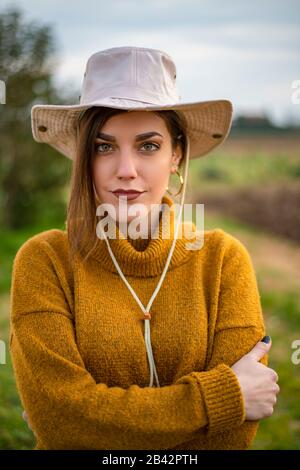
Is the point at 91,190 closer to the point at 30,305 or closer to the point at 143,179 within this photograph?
the point at 143,179

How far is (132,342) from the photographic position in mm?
1899

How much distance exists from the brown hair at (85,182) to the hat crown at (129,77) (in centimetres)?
6

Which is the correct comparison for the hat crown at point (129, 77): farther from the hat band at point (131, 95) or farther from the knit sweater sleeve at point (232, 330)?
the knit sweater sleeve at point (232, 330)

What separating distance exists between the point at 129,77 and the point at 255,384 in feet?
3.96

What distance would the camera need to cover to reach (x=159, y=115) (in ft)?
6.53

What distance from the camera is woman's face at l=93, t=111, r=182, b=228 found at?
1912 mm

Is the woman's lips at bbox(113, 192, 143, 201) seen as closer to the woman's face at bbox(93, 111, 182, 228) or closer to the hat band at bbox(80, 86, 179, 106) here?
the woman's face at bbox(93, 111, 182, 228)

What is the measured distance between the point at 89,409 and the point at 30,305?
43cm

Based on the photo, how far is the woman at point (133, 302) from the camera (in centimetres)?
172

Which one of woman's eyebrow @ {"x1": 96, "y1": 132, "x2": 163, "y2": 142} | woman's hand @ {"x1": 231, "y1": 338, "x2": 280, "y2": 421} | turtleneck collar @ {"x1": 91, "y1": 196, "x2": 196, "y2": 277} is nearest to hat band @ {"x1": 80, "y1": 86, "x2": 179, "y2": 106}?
woman's eyebrow @ {"x1": 96, "y1": 132, "x2": 163, "y2": 142}

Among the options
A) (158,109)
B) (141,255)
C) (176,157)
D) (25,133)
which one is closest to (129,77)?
(158,109)

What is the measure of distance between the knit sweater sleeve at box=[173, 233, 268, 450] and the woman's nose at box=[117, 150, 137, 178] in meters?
0.52

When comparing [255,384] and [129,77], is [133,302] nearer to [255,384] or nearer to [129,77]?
[255,384]
